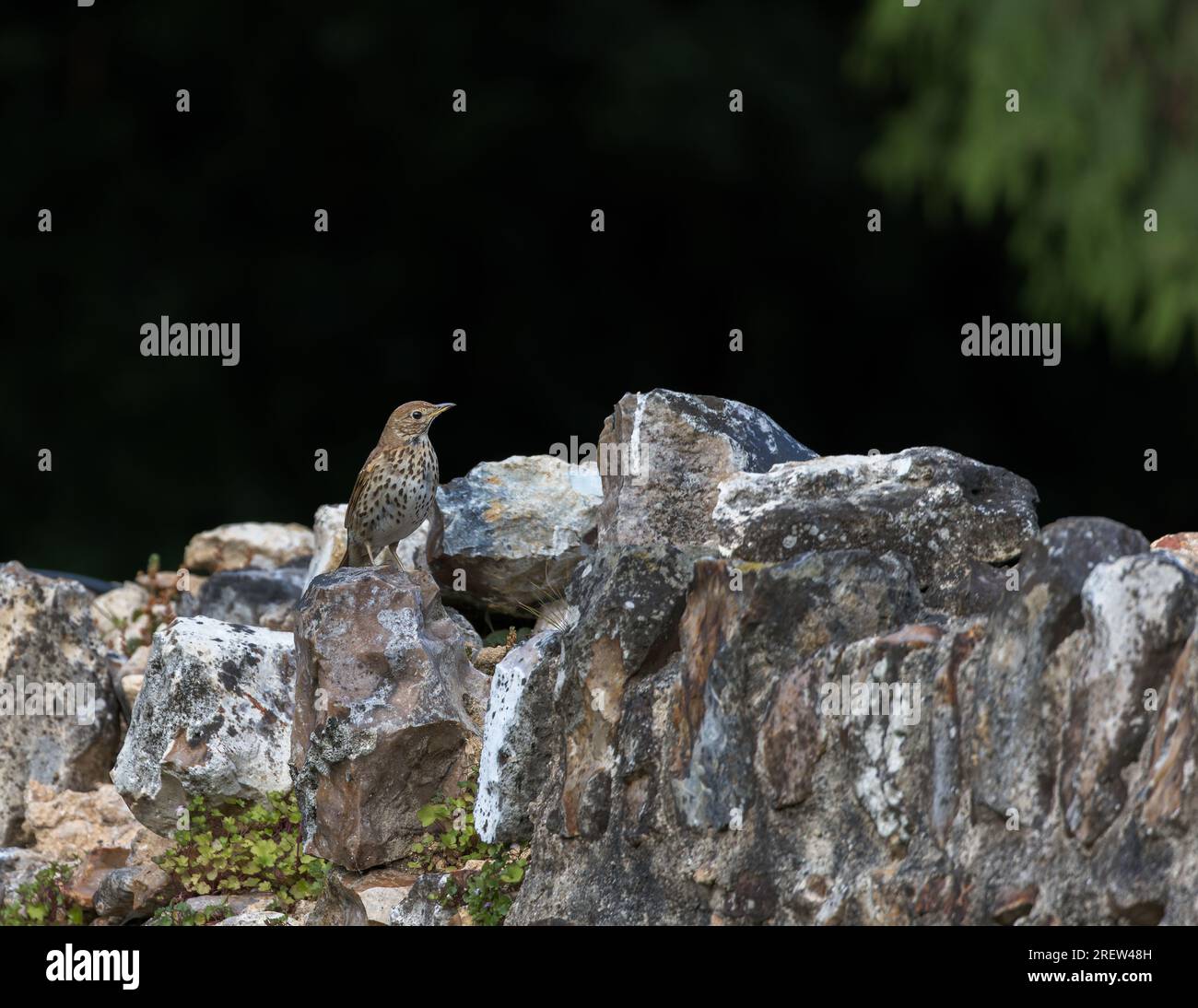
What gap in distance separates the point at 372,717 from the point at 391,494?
110 cm

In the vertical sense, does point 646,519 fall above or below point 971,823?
above

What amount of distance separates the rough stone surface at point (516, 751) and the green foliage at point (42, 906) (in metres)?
1.52

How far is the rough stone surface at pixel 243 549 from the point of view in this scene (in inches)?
301

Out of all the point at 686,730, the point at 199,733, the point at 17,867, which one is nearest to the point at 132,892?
the point at 199,733

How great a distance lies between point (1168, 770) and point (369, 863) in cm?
232

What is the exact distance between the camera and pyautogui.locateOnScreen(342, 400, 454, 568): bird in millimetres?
5559

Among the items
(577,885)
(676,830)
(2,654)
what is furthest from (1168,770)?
(2,654)

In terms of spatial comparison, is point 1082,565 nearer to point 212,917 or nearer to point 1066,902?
point 1066,902

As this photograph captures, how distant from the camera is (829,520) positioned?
14.3 feet

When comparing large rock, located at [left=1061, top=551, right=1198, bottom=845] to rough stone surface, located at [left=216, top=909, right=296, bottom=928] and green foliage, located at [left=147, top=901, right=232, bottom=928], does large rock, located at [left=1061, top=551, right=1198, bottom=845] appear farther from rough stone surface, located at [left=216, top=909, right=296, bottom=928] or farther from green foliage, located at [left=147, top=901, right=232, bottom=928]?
green foliage, located at [left=147, top=901, right=232, bottom=928]
